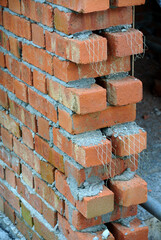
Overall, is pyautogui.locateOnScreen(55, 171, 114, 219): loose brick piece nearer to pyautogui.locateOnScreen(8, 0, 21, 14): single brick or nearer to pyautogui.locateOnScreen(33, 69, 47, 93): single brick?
pyautogui.locateOnScreen(33, 69, 47, 93): single brick

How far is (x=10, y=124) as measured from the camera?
2871 millimetres

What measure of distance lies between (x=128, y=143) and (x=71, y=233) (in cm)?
59

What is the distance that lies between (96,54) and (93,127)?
1.24 feet

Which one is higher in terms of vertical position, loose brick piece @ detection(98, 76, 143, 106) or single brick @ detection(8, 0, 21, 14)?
single brick @ detection(8, 0, 21, 14)

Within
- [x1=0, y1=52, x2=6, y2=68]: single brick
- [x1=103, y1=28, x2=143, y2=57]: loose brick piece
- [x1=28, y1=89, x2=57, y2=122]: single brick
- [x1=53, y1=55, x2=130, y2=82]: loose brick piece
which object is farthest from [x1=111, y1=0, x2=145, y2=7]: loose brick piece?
[x1=0, y1=52, x2=6, y2=68]: single brick

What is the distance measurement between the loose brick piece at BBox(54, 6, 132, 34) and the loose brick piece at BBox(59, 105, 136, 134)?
407mm

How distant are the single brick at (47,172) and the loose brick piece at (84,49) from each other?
27.5 inches

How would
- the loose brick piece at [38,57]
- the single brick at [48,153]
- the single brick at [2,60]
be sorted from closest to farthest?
the loose brick piece at [38,57] < the single brick at [48,153] < the single brick at [2,60]

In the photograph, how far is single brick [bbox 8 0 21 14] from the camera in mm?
2405

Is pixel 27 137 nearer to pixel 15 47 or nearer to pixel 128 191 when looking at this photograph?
pixel 15 47

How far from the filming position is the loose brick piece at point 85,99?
2.03 meters

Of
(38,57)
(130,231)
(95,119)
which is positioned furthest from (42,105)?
(130,231)

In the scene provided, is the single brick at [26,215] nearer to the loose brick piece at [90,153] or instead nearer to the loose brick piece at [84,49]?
the loose brick piece at [90,153]

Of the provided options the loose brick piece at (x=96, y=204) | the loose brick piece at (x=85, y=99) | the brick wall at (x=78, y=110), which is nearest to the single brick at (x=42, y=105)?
the brick wall at (x=78, y=110)
